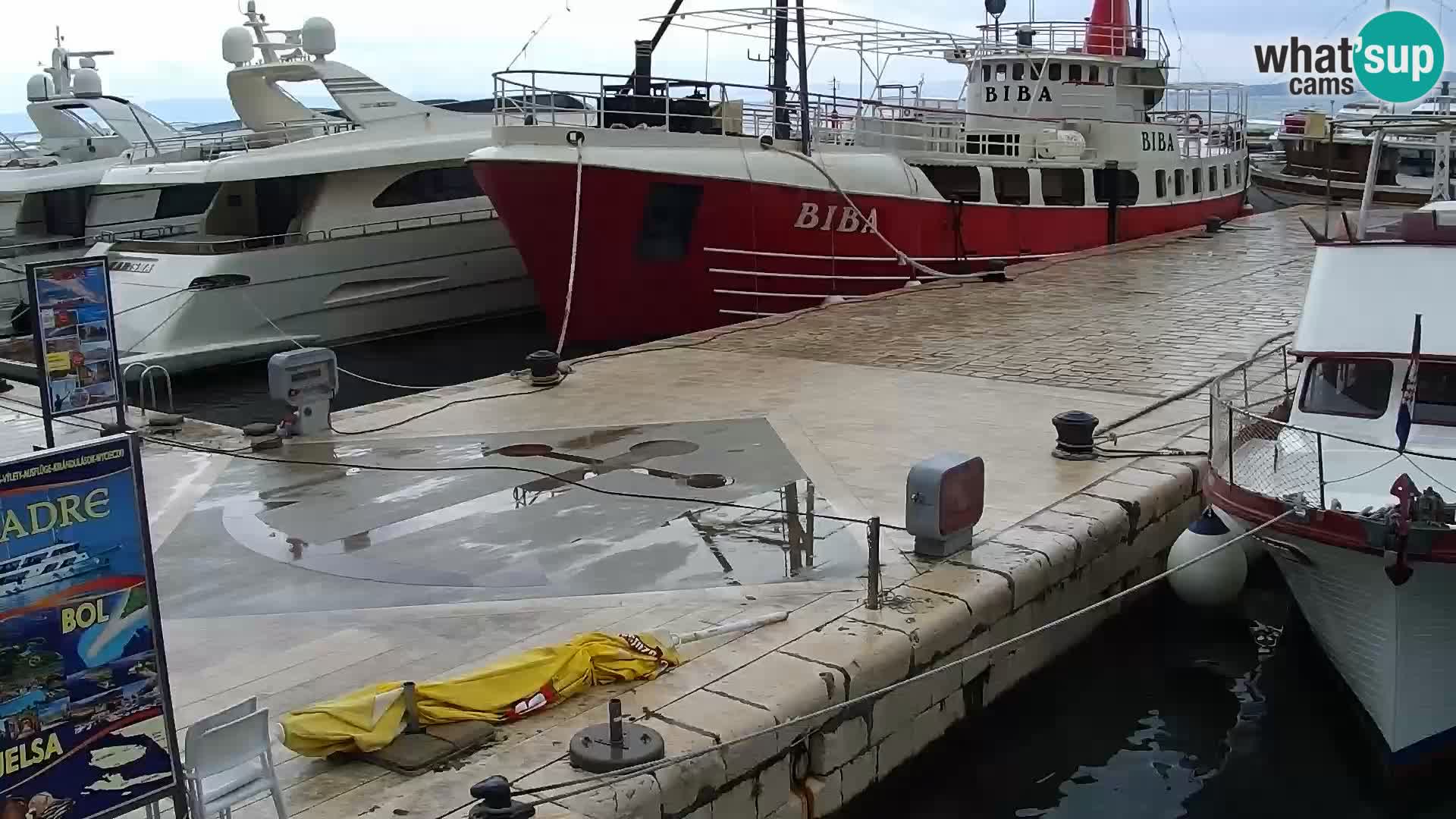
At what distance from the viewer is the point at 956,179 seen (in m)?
19.4

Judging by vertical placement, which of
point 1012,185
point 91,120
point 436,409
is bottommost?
point 436,409

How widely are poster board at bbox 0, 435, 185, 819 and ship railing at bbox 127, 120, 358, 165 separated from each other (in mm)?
18792

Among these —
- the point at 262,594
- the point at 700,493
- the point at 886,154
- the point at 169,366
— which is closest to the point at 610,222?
the point at 886,154

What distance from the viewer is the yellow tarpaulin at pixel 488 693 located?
4.92 meters

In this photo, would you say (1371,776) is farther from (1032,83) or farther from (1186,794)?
(1032,83)

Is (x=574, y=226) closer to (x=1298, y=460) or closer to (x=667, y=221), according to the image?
(x=667, y=221)

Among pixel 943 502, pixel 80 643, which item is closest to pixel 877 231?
pixel 943 502

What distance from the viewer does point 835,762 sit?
19.3ft

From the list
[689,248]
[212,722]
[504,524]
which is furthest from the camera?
[689,248]

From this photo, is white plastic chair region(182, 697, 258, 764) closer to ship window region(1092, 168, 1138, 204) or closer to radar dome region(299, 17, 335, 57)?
ship window region(1092, 168, 1138, 204)

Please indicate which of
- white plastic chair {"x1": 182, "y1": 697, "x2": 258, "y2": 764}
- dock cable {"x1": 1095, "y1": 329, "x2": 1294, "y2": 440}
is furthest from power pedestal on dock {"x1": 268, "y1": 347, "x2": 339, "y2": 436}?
white plastic chair {"x1": 182, "y1": 697, "x2": 258, "y2": 764}

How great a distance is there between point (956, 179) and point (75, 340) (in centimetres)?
1329

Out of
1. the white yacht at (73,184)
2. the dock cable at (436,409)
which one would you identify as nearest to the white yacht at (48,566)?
the dock cable at (436,409)

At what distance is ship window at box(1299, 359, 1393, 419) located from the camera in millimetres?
7195
